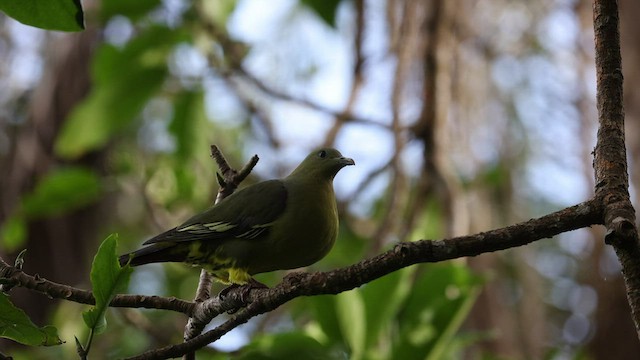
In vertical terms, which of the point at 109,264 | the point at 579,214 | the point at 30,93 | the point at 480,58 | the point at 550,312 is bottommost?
the point at 109,264

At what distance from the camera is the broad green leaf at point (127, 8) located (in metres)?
4.82

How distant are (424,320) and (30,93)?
6866mm

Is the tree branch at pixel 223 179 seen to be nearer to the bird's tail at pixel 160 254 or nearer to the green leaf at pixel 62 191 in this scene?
the bird's tail at pixel 160 254

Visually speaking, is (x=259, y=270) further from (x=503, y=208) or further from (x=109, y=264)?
(x=503, y=208)

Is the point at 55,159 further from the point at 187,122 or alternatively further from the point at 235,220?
the point at 235,220

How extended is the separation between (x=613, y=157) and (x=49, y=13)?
4.98ft

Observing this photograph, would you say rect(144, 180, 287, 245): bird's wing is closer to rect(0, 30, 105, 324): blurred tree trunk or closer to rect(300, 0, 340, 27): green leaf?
rect(300, 0, 340, 27): green leaf

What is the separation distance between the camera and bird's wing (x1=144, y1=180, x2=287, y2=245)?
3.40 metres

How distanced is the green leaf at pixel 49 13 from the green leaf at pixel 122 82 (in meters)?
2.57

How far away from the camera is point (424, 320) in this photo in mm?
4035

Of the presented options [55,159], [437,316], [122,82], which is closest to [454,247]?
[437,316]

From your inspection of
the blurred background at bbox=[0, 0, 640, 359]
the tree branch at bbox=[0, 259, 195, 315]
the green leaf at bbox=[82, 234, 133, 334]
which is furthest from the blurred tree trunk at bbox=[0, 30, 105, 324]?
the green leaf at bbox=[82, 234, 133, 334]

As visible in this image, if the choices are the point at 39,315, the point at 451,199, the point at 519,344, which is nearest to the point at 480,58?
the point at 519,344

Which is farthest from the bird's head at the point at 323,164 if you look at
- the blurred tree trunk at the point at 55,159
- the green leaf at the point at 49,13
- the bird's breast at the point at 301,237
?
the blurred tree trunk at the point at 55,159
